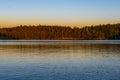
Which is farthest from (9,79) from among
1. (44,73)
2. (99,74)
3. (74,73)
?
(99,74)

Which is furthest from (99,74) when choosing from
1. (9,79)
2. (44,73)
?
(9,79)

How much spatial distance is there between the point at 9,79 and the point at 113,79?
913 cm

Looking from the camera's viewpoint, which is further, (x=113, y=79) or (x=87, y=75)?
(x=87, y=75)

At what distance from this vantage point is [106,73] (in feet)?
86.1

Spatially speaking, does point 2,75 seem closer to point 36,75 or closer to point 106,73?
point 36,75

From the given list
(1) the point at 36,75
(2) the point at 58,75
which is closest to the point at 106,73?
(2) the point at 58,75

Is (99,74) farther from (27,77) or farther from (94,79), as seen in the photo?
(27,77)

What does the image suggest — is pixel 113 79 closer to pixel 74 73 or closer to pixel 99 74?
pixel 99 74

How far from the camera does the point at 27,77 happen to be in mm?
23828

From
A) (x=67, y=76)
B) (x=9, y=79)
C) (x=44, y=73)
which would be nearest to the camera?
(x=9, y=79)

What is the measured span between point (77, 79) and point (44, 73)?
447 centimetres

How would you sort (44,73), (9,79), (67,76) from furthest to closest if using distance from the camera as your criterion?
1. (44,73)
2. (67,76)
3. (9,79)

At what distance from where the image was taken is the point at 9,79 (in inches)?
899

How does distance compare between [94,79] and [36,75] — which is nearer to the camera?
[94,79]
